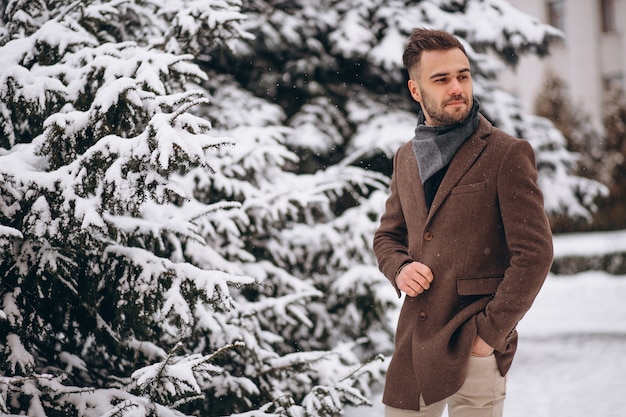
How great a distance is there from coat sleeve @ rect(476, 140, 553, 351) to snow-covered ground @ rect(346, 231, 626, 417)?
9.63 ft

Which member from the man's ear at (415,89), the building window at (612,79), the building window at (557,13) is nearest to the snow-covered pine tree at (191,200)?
the man's ear at (415,89)

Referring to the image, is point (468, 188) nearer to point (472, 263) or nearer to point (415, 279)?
point (472, 263)

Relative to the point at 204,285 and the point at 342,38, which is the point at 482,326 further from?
the point at 342,38

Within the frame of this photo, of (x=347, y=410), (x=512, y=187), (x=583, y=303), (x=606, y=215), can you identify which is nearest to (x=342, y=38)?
(x=347, y=410)

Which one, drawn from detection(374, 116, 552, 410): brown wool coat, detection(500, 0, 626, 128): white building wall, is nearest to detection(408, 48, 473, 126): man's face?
detection(374, 116, 552, 410): brown wool coat

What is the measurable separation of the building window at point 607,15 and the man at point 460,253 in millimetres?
24121

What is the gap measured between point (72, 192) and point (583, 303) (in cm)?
1074

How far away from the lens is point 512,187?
82.1 inches

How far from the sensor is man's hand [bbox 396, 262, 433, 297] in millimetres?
2238

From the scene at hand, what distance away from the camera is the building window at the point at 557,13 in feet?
79.7

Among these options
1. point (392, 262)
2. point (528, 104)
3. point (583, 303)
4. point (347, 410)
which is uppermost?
point (392, 262)

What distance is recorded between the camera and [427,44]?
89.7 inches

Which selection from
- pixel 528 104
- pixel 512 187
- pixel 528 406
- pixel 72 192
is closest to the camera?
pixel 512 187

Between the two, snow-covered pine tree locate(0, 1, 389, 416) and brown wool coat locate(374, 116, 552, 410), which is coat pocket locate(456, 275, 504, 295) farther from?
snow-covered pine tree locate(0, 1, 389, 416)
